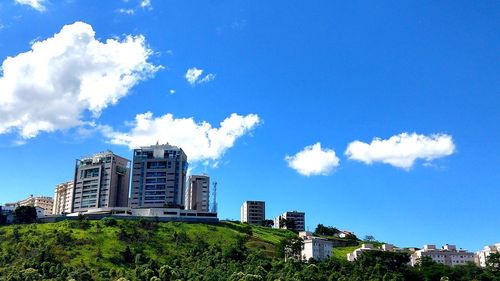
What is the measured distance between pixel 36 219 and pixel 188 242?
38.4 metres

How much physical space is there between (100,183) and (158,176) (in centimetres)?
1614

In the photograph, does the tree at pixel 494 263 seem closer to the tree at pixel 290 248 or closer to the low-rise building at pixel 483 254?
the low-rise building at pixel 483 254

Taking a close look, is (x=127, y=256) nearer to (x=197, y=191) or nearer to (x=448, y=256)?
(x=448, y=256)

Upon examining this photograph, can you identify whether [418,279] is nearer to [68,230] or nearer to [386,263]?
[386,263]

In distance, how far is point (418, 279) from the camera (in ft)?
318

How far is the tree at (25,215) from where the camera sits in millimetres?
121125

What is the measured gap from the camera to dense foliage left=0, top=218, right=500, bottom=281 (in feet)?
271

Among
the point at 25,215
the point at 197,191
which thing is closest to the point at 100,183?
the point at 25,215

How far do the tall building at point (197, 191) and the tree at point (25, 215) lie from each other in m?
61.6

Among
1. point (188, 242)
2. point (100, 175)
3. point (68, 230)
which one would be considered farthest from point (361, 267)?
point (100, 175)

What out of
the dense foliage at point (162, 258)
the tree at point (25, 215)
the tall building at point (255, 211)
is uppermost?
the tall building at point (255, 211)

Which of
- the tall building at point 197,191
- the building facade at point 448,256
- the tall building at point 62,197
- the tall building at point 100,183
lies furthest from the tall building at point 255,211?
the building facade at point 448,256

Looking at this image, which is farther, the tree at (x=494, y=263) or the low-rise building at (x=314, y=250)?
the low-rise building at (x=314, y=250)

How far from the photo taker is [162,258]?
312ft
